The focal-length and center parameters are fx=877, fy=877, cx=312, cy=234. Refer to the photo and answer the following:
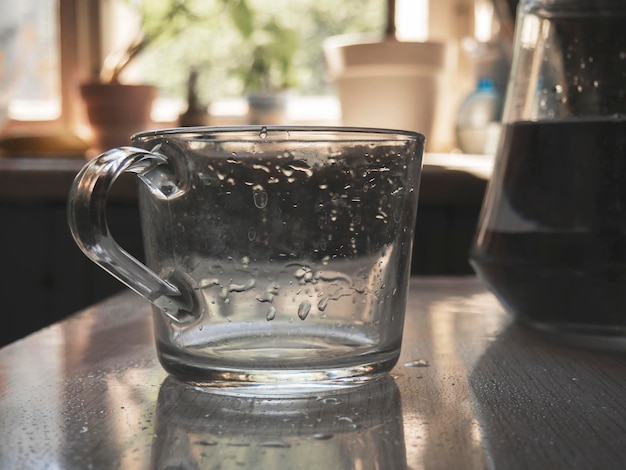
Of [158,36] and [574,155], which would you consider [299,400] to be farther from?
[158,36]

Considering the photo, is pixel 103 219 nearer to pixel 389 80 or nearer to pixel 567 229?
pixel 567 229

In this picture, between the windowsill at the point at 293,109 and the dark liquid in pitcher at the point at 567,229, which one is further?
the windowsill at the point at 293,109

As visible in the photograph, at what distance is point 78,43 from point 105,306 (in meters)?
0.98

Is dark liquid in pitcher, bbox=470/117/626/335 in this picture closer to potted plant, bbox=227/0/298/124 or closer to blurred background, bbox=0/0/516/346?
blurred background, bbox=0/0/516/346

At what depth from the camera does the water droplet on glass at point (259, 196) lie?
315 millimetres

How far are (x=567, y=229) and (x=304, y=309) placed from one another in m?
0.16

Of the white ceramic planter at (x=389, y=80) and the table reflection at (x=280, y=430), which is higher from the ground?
the white ceramic planter at (x=389, y=80)

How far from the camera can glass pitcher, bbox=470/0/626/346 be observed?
41 centimetres

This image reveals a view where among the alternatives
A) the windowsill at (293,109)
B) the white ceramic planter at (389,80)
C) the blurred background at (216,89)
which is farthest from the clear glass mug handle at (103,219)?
the windowsill at (293,109)

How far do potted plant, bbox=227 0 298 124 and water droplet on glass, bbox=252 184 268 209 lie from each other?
0.99 m

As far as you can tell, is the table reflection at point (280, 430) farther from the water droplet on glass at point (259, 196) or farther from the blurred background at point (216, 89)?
the blurred background at point (216, 89)

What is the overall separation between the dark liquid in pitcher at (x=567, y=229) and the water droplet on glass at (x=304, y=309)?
0.15m

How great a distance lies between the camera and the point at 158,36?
4.54 feet

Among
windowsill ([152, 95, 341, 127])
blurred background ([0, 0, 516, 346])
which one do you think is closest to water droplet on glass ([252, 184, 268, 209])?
blurred background ([0, 0, 516, 346])
